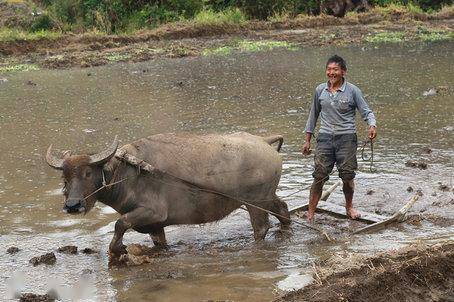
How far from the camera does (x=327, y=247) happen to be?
241 inches

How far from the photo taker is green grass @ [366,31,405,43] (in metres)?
22.1

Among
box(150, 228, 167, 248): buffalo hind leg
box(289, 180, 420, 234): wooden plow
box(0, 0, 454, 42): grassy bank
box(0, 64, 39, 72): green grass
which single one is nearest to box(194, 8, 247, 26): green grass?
box(0, 0, 454, 42): grassy bank

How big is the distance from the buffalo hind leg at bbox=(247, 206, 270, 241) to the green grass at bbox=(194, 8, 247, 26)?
20196mm

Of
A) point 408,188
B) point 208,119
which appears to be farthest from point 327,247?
point 208,119

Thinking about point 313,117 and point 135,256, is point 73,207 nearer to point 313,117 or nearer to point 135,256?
point 135,256

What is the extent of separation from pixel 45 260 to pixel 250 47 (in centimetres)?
1688

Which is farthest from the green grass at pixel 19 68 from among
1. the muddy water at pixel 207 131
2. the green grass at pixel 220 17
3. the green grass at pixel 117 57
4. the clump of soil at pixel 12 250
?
the clump of soil at pixel 12 250

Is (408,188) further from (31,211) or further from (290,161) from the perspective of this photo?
(31,211)

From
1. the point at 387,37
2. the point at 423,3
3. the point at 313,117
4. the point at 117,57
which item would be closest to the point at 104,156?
the point at 313,117

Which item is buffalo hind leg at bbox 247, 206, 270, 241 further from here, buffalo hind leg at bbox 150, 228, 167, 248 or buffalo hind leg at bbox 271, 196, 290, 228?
buffalo hind leg at bbox 150, 228, 167, 248

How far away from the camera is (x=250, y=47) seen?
22.2m

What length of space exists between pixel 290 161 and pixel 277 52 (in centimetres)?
1210

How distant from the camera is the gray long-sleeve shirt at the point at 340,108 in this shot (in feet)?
21.7

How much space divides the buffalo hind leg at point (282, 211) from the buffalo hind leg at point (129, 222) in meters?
1.14
